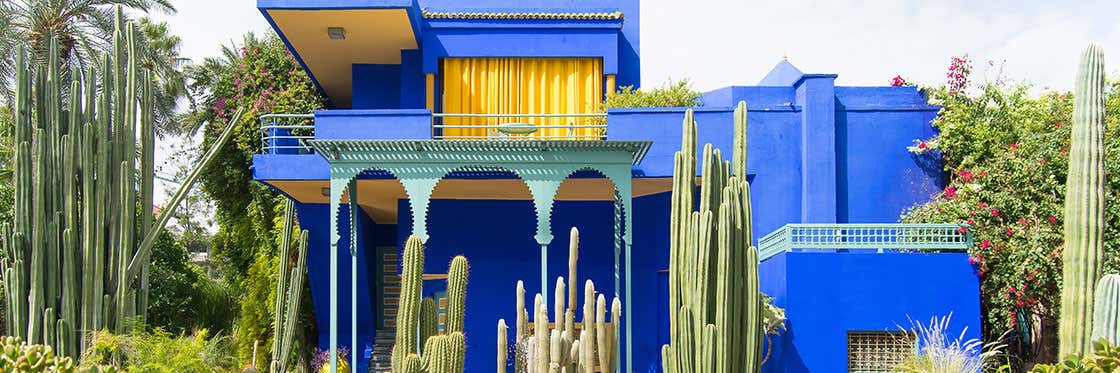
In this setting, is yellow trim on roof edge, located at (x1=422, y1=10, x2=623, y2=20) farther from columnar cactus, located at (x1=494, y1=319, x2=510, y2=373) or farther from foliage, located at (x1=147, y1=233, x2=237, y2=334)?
foliage, located at (x1=147, y1=233, x2=237, y2=334)

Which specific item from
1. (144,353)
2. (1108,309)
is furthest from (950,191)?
(144,353)

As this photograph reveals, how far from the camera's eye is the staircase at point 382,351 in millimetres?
19030

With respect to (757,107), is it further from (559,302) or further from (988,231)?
(559,302)

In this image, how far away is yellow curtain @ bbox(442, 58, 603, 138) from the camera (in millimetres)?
18562

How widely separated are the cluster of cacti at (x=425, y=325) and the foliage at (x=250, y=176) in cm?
698

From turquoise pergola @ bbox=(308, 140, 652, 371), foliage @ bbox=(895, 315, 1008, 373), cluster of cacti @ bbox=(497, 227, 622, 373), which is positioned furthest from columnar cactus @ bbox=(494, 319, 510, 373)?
foliage @ bbox=(895, 315, 1008, 373)

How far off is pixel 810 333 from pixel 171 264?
48.4 ft

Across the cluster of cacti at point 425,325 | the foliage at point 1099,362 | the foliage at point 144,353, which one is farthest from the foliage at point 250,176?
the foliage at point 1099,362

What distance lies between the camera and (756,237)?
659 inches

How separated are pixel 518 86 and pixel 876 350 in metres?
7.01

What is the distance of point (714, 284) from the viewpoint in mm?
11180

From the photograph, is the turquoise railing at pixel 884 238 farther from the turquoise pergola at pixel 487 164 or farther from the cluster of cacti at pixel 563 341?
the cluster of cacti at pixel 563 341

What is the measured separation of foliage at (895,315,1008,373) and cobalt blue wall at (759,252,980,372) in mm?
114

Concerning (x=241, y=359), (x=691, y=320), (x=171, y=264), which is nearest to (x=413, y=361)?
(x=691, y=320)
